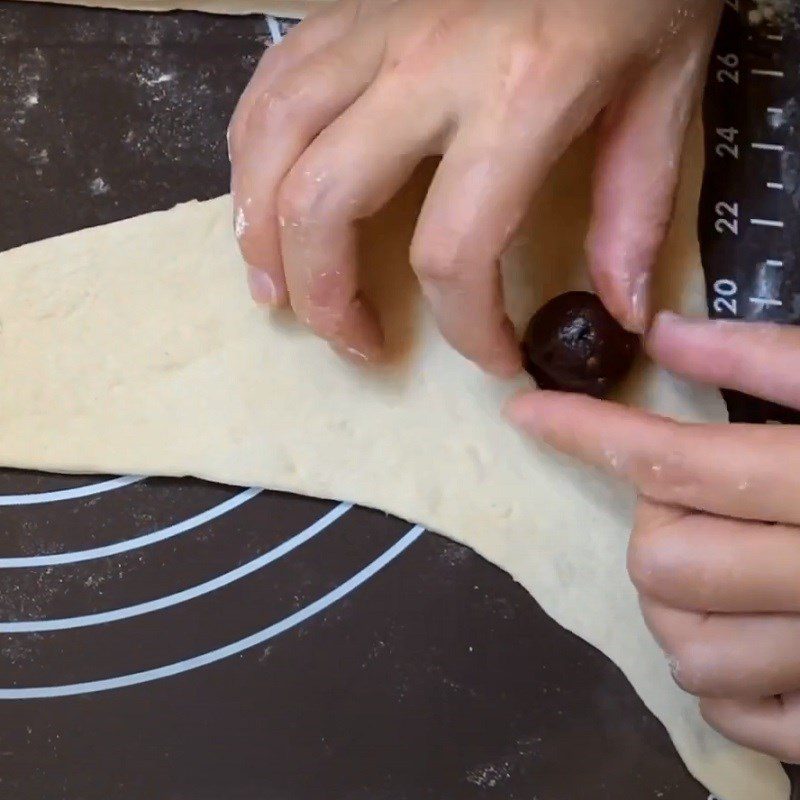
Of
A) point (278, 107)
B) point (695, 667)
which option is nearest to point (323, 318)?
point (278, 107)

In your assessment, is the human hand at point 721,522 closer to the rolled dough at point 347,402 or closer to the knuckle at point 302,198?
the rolled dough at point 347,402

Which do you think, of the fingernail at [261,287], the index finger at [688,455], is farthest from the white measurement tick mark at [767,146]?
the fingernail at [261,287]

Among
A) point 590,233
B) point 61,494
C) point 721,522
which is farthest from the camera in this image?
point 61,494

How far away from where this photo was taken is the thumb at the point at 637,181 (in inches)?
29.0

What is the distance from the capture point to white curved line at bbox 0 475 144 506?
853 millimetres

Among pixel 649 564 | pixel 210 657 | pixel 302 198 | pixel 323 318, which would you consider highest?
pixel 302 198

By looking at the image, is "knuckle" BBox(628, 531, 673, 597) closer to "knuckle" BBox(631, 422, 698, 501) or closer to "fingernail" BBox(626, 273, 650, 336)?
"knuckle" BBox(631, 422, 698, 501)

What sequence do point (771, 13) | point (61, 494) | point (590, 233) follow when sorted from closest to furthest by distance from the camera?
point (590, 233)
point (61, 494)
point (771, 13)

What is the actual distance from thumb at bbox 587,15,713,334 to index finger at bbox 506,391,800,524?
100 millimetres

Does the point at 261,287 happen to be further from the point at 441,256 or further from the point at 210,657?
the point at 210,657

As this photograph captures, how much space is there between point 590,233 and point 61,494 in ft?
1.77

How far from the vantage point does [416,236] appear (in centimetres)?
69

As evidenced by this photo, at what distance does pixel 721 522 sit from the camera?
645mm

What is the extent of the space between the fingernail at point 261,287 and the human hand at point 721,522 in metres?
0.25
